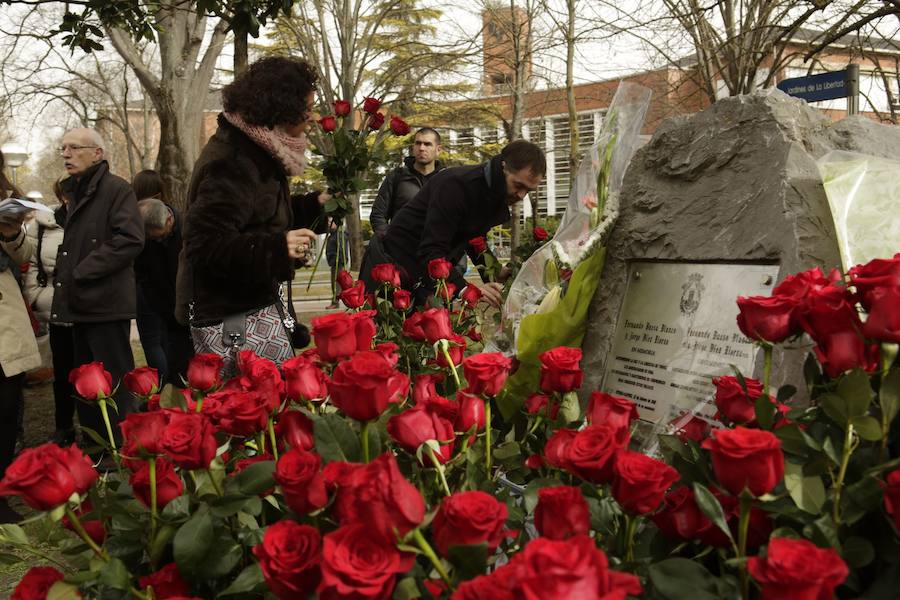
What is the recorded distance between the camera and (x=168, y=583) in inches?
43.1

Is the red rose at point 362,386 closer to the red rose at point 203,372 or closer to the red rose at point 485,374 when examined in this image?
the red rose at point 485,374

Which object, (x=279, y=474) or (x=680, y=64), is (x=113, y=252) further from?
(x=680, y=64)

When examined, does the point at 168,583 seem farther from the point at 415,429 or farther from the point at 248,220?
the point at 248,220

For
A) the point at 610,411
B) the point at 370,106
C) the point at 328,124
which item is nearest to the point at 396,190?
the point at 370,106

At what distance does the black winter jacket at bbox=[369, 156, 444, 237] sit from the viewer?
5.86 metres

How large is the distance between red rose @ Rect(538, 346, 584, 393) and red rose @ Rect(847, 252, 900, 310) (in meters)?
0.51

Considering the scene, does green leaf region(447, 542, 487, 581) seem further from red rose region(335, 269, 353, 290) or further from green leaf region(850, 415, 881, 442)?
red rose region(335, 269, 353, 290)

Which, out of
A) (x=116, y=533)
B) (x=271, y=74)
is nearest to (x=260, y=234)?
(x=271, y=74)

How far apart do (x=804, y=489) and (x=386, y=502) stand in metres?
0.54

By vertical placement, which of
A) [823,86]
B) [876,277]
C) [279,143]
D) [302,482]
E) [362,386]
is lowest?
[302,482]

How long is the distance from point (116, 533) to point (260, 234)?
1.76m

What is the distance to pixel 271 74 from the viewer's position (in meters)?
3.01

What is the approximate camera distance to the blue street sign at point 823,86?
7.14 metres

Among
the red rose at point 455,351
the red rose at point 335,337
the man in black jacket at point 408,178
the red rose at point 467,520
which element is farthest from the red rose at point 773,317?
the man in black jacket at point 408,178
